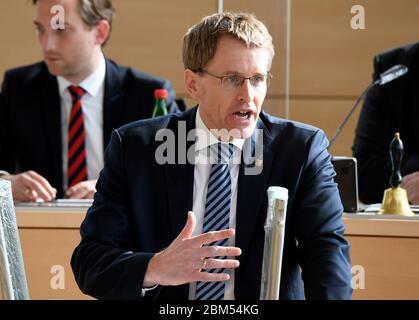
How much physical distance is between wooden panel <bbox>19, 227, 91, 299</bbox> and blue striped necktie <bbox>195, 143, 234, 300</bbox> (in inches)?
31.4

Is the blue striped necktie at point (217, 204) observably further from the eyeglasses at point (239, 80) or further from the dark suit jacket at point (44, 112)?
the dark suit jacket at point (44, 112)

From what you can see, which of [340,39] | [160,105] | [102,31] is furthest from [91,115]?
[340,39]

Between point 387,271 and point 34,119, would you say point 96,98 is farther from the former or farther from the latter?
point 387,271

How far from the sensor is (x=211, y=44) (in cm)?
189

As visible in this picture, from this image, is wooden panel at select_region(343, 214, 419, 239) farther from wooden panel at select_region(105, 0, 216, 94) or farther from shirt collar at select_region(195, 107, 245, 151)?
wooden panel at select_region(105, 0, 216, 94)

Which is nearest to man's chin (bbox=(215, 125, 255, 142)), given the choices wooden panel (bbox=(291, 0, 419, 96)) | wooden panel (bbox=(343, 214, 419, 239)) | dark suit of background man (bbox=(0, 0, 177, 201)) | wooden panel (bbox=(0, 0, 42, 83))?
wooden panel (bbox=(343, 214, 419, 239))

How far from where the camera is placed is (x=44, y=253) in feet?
8.45

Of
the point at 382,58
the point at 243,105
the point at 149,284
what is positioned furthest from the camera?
the point at 382,58

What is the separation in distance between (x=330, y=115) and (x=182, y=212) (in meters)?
2.43

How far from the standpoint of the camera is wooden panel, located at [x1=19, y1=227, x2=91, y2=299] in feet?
8.41
